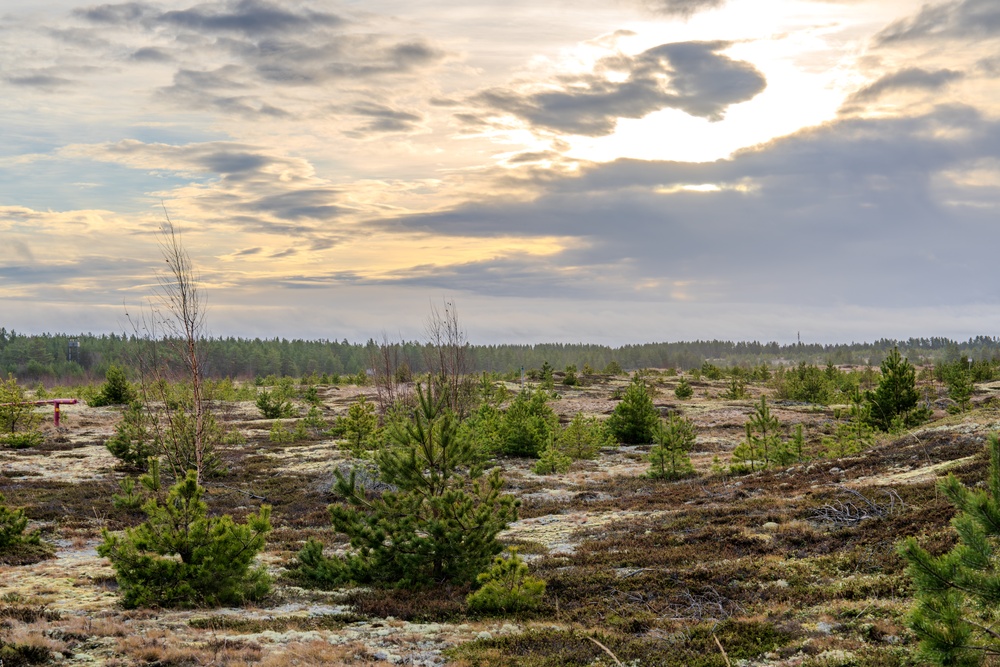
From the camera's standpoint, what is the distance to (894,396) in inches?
1031

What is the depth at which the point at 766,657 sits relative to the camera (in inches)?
314

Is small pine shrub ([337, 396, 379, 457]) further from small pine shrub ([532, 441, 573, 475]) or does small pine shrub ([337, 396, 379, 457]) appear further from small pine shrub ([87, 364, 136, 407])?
small pine shrub ([87, 364, 136, 407])

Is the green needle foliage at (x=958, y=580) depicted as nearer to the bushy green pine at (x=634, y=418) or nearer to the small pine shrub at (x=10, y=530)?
the small pine shrub at (x=10, y=530)

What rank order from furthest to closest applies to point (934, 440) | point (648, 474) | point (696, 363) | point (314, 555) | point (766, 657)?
1. point (696, 363)
2. point (648, 474)
3. point (934, 440)
4. point (314, 555)
5. point (766, 657)

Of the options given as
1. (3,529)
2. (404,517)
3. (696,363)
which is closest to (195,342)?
(3,529)

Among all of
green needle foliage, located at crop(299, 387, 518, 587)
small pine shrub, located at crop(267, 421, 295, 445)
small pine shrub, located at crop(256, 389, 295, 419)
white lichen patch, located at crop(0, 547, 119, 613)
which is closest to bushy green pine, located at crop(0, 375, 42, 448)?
small pine shrub, located at crop(267, 421, 295, 445)

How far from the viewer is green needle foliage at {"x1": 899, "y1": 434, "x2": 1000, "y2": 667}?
186 inches

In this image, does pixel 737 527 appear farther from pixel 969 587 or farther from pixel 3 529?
pixel 3 529

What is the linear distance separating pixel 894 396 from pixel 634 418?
1213cm

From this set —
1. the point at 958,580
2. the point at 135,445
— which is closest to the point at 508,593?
the point at 958,580

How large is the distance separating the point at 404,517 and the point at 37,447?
29.2 metres

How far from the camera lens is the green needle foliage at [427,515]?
11922mm

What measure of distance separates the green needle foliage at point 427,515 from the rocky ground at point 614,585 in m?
0.55

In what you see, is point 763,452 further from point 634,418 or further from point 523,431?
point 634,418
